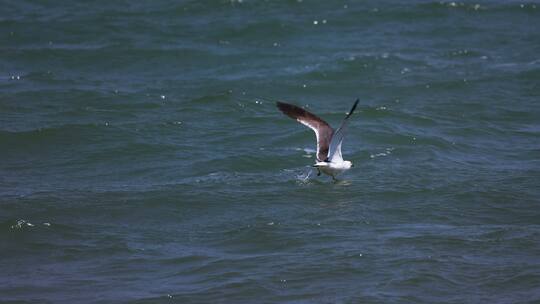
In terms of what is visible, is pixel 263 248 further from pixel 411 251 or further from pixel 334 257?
pixel 411 251

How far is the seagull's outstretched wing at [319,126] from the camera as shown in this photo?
14.2 m

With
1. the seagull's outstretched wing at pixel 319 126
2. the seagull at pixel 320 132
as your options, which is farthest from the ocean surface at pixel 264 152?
the seagull's outstretched wing at pixel 319 126

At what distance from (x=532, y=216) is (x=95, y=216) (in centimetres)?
641

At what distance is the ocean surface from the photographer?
12156 millimetres

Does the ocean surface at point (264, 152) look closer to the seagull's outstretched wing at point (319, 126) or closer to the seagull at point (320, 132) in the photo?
the seagull at point (320, 132)

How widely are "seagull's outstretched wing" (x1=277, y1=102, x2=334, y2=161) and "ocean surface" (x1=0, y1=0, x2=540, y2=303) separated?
3.07 feet

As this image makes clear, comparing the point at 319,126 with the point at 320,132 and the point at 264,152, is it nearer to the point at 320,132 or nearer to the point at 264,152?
the point at 320,132

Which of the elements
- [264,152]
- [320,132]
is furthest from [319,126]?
[264,152]

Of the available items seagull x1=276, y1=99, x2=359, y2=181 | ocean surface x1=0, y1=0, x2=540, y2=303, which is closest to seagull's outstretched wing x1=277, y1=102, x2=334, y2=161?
seagull x1=276, y1=99, x2=359, y2=181

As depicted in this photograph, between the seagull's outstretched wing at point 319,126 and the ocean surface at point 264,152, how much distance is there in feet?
3.07

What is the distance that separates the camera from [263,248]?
42.9 feet

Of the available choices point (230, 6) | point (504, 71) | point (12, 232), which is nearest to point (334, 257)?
point (12, 232)

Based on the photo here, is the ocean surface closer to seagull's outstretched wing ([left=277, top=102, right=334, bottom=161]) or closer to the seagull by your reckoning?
the seagull

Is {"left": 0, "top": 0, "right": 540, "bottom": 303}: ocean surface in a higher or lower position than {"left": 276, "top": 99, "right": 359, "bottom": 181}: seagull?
lower
